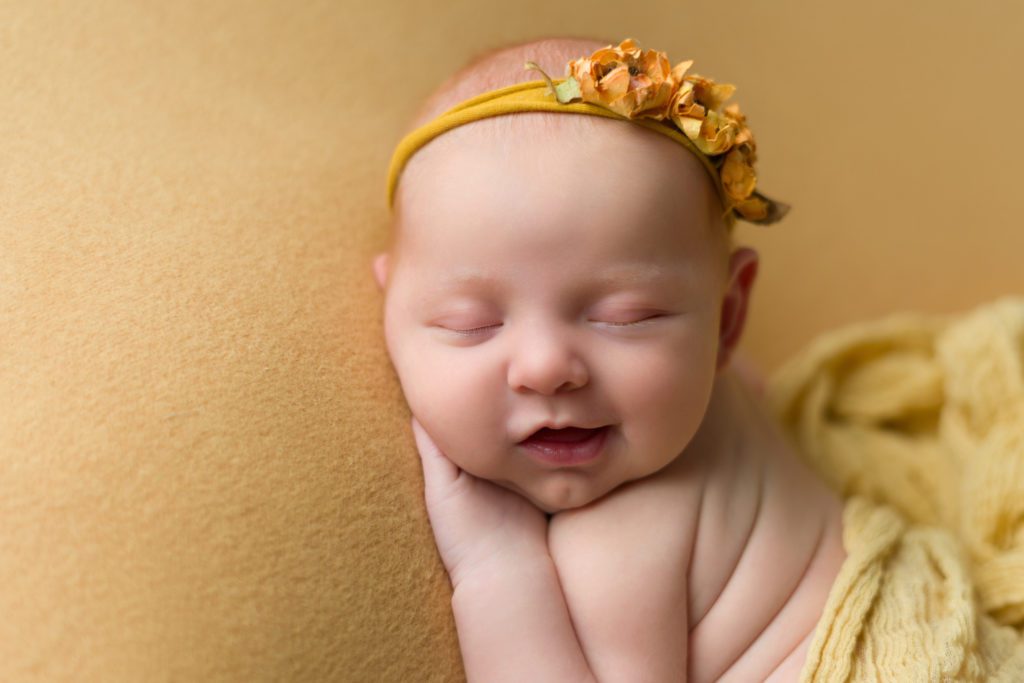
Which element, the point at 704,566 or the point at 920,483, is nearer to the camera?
the point at 704,566

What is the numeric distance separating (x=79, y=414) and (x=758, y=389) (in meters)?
1.09

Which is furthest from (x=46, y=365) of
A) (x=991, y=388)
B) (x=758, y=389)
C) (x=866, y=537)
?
(x=991, y=388)

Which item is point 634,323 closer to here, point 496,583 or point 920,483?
point 496,583

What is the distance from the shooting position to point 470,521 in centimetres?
110

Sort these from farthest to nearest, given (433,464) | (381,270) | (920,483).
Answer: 1. (920,483)
2. (381,270)
3. (433,464)

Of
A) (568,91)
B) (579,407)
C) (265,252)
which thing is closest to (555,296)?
(579,407)

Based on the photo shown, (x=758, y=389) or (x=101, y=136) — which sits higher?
(x=101, y=136)

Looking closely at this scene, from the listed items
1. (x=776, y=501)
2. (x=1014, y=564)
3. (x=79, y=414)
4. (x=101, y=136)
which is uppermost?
(x=101, y=136)

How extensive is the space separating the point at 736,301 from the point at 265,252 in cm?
57

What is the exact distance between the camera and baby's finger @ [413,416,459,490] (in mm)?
1117

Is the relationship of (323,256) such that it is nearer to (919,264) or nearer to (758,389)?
(758,389)

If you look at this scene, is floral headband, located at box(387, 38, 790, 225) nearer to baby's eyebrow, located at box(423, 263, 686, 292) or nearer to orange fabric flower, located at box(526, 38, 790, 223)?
orange fabric flower, located at box(526, 38, 790, 223)

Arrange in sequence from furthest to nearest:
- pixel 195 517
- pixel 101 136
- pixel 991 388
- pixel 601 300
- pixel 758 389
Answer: pixel 758 389 < pixel 991 388 < pixel 101 136 < pixel 601 300 < pixel 195 517

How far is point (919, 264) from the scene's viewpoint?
1831mm
